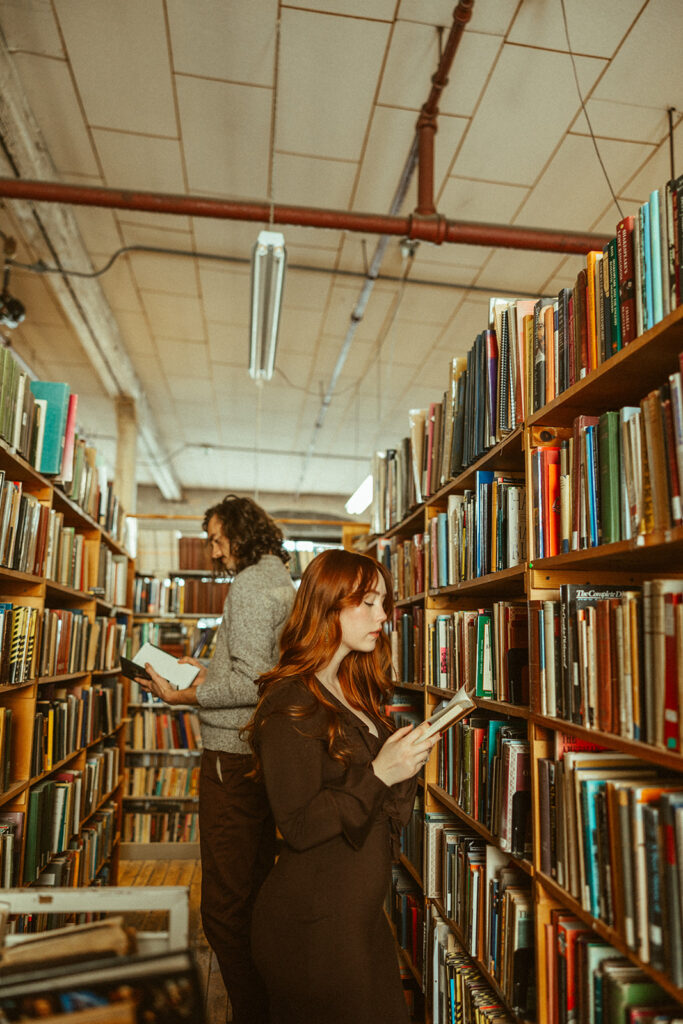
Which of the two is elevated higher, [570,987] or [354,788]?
[354,788]

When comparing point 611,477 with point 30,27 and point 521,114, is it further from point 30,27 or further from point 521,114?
point 30,27

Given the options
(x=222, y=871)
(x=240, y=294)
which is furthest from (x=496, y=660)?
(x=240, y=294)

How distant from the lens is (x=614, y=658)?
1.11 m

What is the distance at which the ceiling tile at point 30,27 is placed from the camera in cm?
254

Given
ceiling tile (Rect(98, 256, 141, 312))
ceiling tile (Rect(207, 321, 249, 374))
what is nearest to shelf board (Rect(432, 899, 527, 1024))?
ceiling tile (Rect(98, 256, 141, 312))

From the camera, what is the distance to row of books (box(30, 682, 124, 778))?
243 cm

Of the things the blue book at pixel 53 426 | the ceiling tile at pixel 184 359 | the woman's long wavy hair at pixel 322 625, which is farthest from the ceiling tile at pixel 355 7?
the ceiling tile at pixel 184 359

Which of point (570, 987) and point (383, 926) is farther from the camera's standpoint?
point (383, 926)

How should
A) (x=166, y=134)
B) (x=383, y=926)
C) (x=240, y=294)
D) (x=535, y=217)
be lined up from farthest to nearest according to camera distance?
(x=240, y=294), (x=535, y=217), (x=166, y=134), (x=383, y=926)

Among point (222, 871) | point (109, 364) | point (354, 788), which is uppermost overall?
point (109, 364)

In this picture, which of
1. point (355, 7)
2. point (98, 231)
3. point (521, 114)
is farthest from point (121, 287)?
point (521, 114)

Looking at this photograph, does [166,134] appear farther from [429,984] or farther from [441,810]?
[429,984]

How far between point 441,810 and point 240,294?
3.56 meters

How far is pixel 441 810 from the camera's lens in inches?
84.9
